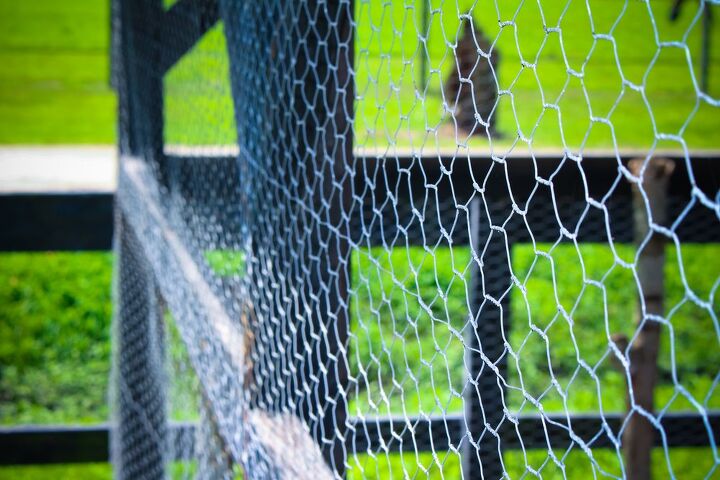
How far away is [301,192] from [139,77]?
1.55 metres

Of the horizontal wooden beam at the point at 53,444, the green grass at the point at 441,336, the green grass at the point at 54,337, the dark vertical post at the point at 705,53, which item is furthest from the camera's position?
the green grass at the point at 54,337

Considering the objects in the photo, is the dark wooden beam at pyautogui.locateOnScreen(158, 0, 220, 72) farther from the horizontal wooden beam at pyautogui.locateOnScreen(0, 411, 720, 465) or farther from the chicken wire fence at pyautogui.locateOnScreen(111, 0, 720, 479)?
the horizontal wooden beam at pyautogui.locateOnScreen(0, 411, 720, 465)

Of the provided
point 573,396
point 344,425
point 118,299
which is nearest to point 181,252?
point 344,425

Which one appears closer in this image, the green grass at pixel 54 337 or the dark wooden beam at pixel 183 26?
the dark wooden beam at pixel 183 26

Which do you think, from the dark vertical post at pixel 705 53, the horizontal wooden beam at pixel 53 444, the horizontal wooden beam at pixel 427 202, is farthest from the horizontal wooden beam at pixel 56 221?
the dark vertical post at pixel 705 53

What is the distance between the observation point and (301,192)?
36.9 inches

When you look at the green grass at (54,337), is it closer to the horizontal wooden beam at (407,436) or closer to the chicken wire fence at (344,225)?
the horizontal wooden beam at (407,436)

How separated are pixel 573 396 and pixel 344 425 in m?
3.55

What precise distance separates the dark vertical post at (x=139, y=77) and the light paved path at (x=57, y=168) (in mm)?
279

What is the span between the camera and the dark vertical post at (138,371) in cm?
225

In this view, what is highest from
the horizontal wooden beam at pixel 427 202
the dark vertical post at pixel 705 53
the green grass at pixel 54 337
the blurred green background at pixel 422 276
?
the dark vertical post at pixel 705 53

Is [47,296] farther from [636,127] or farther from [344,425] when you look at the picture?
[344,425]

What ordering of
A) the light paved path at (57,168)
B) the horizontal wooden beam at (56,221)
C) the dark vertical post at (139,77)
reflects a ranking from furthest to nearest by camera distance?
the light paved path at (57,168)
the horizontal wooden beam at (56,221)
the dark vertical post at (139,77)

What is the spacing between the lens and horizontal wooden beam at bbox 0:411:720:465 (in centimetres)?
216
